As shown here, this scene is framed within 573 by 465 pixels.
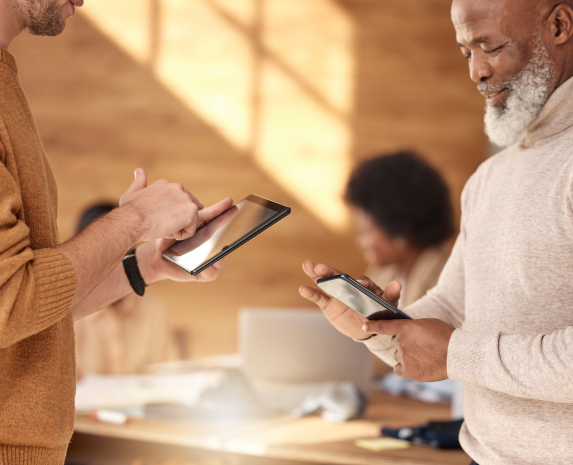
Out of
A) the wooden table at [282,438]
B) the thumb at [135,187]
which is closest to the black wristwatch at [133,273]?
the thumb at [135,187]

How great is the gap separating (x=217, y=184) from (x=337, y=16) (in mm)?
1411

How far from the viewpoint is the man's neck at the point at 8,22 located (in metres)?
1.00

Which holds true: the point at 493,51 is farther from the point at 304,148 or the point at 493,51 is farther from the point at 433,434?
the point at 304,148

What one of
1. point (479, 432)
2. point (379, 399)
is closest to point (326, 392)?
point (379, 399)

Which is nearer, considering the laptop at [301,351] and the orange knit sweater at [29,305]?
the orange knit sweater at [29,305]

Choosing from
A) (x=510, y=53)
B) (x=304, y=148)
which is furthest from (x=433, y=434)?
(x=304, y=148)

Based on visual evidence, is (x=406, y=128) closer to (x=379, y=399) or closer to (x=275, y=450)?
(x=379, y=399)

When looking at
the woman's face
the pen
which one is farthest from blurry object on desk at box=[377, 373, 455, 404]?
the pen

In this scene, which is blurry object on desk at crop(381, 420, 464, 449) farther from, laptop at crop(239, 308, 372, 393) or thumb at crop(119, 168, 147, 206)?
thumb at crop(119, 168, 147, 206)

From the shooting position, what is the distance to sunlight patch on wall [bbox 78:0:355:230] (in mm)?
3707

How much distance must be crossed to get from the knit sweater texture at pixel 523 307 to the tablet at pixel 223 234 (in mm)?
414

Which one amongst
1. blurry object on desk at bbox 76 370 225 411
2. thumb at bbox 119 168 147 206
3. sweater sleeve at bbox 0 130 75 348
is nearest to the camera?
sweater sleeve at bbox 0 130 75 348

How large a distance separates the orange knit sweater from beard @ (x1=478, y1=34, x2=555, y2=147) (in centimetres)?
100

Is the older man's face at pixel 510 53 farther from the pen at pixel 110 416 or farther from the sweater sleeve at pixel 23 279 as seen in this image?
the pen at pixel 110 416
